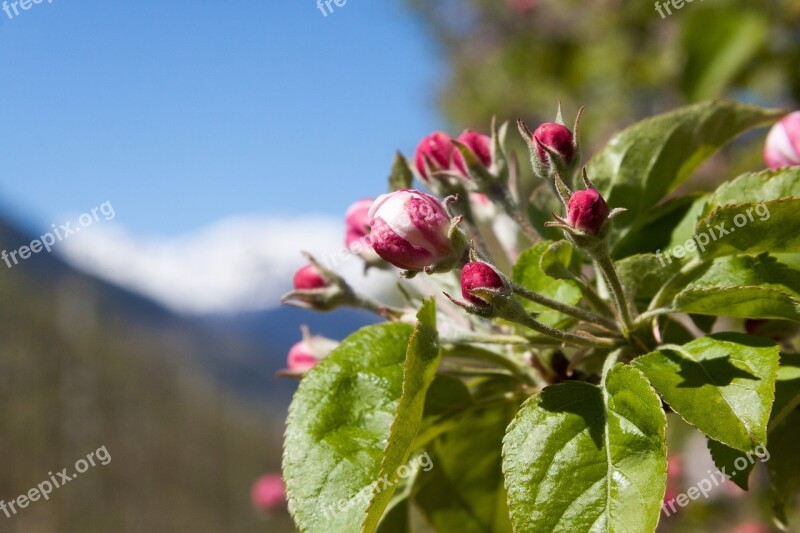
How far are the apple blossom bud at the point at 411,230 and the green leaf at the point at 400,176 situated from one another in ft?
0.57

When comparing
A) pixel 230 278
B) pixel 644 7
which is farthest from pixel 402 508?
pixel 230 278

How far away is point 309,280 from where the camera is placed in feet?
3.16

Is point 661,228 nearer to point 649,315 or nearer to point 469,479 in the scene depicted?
point 649,315

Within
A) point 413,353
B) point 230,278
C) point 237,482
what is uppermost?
point 413,353

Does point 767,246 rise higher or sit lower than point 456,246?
lower

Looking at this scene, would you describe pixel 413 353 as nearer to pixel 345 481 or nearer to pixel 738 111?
pixel 345 481

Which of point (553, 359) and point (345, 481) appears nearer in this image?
point (345, 481)

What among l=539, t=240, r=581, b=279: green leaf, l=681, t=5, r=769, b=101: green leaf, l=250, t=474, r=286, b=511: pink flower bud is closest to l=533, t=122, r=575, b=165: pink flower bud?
l=539, t=240, r=581, b=279: green leaf

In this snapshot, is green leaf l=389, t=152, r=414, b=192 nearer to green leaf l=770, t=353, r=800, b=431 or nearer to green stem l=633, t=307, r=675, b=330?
green stem l=633, t=307, r=675, b=330

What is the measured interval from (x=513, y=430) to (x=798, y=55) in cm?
206

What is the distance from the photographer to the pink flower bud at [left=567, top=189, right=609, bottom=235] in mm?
669

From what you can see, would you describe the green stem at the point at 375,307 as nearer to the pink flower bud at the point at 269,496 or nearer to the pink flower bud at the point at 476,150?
the pink flower bud at the point at 476,150

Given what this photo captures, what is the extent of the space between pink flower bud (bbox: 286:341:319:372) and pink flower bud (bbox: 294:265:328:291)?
65mm

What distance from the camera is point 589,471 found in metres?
0.65
